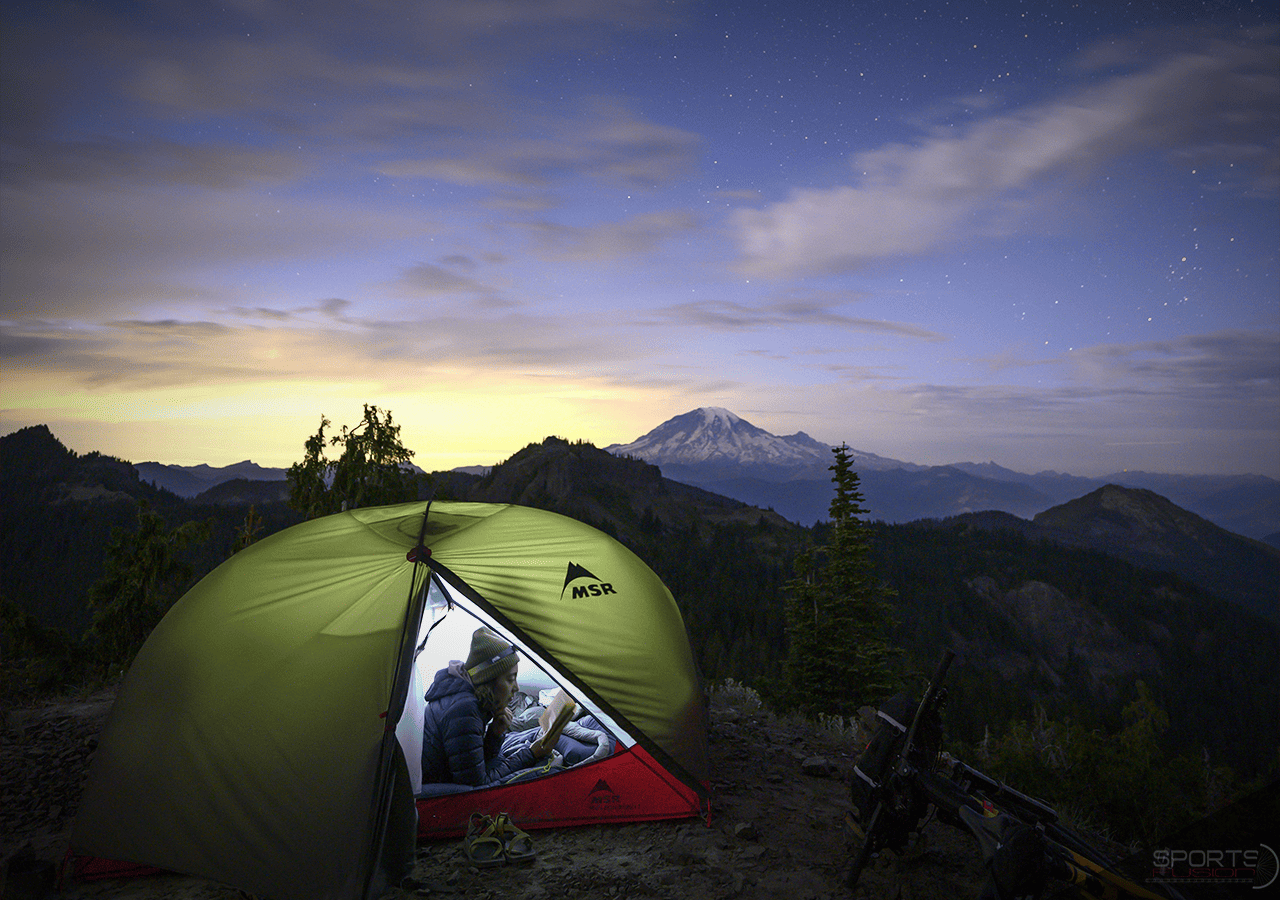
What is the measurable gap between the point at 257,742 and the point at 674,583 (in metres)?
106

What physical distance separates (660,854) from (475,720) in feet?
7.86

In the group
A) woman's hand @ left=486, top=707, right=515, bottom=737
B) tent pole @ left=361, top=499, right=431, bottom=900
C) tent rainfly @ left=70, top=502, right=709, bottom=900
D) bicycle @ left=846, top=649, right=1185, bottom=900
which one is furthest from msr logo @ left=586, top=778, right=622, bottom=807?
bicycle @ left=846, top=649, right=1185, bottom=900

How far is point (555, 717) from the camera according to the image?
26.1 feet

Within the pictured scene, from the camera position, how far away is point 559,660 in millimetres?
6656

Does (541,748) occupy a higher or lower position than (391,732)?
lower

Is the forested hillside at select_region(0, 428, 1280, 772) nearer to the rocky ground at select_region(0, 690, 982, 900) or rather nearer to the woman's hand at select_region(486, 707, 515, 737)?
the rocky ground at select_region(0, 690, 982, 900)

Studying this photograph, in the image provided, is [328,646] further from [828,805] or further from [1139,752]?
[1139,752]

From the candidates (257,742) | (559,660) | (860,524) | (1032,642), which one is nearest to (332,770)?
(257,742)

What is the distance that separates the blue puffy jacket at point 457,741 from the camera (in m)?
7.23

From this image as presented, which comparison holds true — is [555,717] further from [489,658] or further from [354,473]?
[354,473]

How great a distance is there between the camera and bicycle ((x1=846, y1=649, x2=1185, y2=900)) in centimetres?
422

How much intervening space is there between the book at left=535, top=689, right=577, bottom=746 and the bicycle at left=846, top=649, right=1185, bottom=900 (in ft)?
11.2

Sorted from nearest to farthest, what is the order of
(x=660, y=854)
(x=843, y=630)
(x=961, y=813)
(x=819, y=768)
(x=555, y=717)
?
(x=961, y=813) → (x=660, y=854) → (x=555, y=717) → (x=819, y=768) → (x=843, y=630)

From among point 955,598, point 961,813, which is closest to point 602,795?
point 961,813
